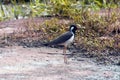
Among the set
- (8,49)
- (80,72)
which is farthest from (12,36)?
(80,72)

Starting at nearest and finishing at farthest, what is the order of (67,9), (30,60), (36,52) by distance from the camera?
(30,60) → (36,52) → (67,9)

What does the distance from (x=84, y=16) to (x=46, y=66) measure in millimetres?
3515

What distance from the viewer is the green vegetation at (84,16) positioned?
471 inches

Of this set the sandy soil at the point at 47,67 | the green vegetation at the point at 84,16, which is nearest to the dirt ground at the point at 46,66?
the sandy soil at the point at 47,67

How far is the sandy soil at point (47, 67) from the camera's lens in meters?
9.43

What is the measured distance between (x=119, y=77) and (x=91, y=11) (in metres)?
5.13

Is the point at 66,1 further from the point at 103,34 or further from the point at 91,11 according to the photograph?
the point at 103,34

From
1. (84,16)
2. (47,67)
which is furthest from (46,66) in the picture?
(84,16)

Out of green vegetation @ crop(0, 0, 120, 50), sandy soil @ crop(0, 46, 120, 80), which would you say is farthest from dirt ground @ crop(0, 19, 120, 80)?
green vegetation @ crop(0, 0, 120, 50)

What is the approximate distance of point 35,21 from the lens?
14.0 m

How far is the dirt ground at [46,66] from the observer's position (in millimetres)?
9438

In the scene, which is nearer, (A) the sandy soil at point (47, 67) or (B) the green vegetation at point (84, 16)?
(A) the sandy soil at point (47, 67)

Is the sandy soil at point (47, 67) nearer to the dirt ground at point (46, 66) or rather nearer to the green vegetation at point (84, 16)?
the dirt ground at point (46, 66)

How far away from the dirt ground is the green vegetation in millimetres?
923
